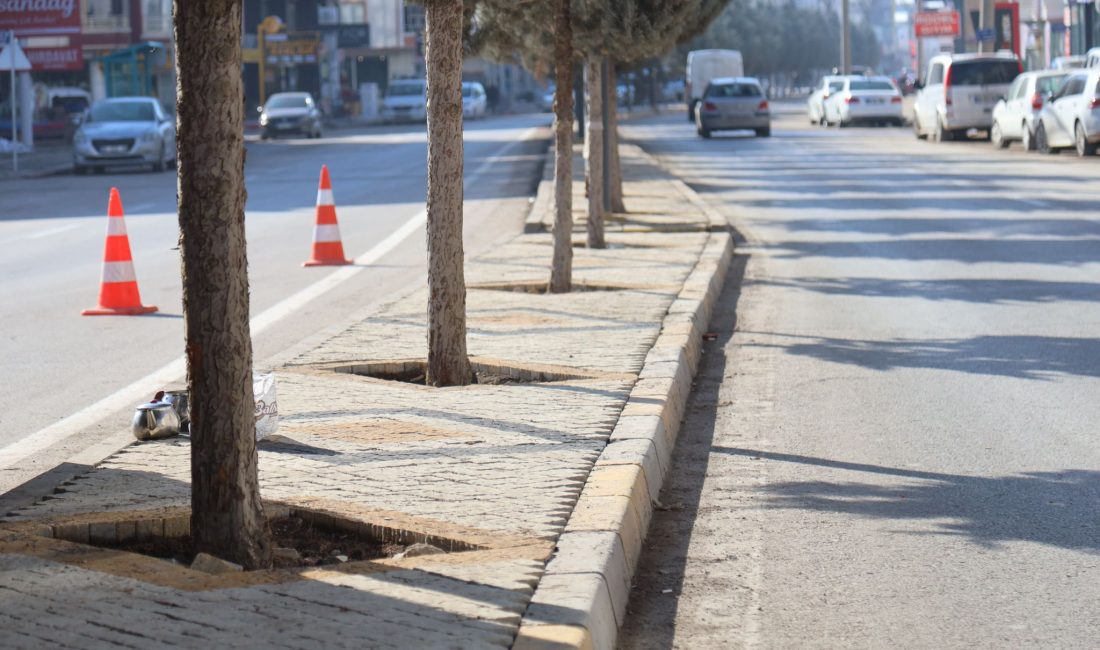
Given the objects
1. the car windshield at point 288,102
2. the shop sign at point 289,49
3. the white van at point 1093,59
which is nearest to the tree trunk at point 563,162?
the white van at point 1093,59

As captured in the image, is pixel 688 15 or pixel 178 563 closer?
pixel 178 563

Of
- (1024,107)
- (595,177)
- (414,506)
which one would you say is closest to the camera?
(414,506)

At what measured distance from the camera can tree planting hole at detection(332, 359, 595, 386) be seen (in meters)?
7.98

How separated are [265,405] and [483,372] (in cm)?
202

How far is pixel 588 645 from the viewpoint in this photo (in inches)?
155

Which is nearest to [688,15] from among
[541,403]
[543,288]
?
[543,288]

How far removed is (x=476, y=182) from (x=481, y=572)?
2318cm

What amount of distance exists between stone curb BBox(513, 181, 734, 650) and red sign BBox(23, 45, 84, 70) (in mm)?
45062

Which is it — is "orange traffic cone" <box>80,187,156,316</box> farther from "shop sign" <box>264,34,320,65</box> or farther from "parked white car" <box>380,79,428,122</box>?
"shop sign" <box>264,34,320,65</box>

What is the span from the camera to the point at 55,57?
5034 centimetres

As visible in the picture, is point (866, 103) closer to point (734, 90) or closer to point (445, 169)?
point (734, 90)

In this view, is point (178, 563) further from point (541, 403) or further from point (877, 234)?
point (877, 234)

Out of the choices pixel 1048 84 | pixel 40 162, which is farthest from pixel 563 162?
pixel 40 162

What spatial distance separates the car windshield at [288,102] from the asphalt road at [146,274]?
1981 cm
